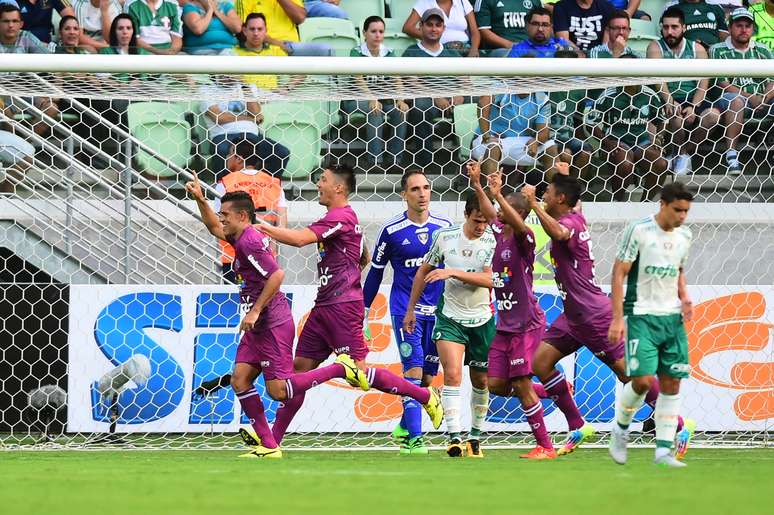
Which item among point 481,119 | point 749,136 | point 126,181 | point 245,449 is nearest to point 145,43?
point 126,181

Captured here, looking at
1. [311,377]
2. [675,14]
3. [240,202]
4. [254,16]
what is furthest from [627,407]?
[675,14]

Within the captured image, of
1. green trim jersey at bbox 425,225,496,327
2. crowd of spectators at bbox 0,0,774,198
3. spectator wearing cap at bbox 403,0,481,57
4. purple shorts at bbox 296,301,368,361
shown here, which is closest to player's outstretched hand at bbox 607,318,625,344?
green trim jersey at bbox 425,225,496,327

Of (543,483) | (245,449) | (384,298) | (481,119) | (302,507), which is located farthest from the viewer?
(481,119)

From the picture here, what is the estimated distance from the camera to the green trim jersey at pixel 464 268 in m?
9.27

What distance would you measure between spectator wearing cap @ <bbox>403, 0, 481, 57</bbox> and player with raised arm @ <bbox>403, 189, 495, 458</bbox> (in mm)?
5322

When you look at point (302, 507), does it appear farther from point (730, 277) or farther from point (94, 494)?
point (730, 277)

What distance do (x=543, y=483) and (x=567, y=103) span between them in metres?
5.93

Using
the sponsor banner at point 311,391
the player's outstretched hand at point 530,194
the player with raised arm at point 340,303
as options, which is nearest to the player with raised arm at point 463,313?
the player with raised arm at point 340,303

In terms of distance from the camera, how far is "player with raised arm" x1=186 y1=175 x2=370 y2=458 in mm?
8875

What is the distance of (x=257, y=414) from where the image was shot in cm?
902

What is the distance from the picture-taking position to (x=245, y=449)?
390 inches

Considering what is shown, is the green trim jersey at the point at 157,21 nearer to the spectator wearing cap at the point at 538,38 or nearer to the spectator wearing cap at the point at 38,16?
the spectator wearing cap at the point at 38,16

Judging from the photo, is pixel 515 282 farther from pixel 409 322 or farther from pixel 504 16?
pixel 504 16

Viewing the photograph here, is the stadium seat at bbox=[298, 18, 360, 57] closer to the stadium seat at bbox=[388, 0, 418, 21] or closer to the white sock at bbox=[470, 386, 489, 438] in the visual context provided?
the stadium seat at bbox=[388, 0, 418, 21]
